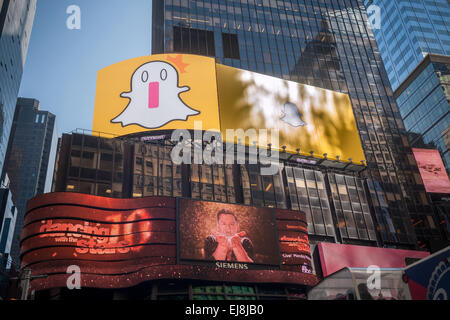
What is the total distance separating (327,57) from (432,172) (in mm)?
25672

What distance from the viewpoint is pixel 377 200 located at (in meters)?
52.7

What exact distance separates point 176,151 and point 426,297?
35.6 meters

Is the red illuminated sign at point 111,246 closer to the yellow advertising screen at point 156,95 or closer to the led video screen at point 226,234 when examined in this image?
the led video screen at point 226,234

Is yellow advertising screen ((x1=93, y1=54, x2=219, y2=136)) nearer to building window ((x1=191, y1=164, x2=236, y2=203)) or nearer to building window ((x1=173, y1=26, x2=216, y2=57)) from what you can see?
building window ((x1=191, y1=164, x2=236, y2=203))

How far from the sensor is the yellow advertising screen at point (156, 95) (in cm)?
4025

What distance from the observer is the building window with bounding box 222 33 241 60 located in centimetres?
6631

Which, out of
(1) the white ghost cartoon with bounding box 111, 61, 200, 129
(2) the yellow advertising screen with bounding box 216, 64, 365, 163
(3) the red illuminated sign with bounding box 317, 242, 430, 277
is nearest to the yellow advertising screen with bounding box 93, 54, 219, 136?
(1) the white ghost cartoon with bounding box 111, 61, 200, 129

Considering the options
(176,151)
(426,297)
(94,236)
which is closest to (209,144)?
(176,151)

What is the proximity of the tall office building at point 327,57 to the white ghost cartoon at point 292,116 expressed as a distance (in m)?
14.4

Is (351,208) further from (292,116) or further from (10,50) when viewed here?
(10,50)

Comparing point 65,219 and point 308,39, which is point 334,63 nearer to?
point 308,39

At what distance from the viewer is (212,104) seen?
42.4m

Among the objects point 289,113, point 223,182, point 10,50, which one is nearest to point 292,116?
point 289,113

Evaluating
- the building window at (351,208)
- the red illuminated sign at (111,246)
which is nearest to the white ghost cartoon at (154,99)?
the red illuminated sign at (111,246)
